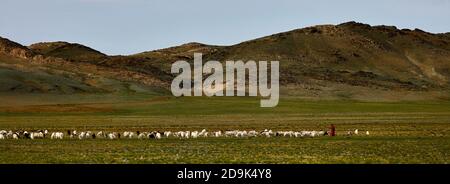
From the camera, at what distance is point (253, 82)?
199625mm

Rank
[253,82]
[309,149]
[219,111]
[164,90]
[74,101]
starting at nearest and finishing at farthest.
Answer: [309,149]
[219,111]
[74,101]
[164,90]
[253,82]

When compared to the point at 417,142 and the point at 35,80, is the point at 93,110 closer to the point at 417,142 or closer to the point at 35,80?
the point at 35,80

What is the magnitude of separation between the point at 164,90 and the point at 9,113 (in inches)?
3488

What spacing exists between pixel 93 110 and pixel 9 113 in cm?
1221

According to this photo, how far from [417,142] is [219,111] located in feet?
231

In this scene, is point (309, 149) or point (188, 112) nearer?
point (309, 149)
